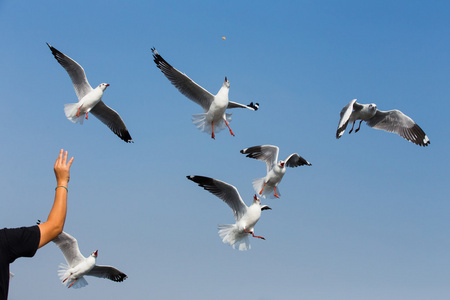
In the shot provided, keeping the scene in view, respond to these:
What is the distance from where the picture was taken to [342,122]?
1175cm

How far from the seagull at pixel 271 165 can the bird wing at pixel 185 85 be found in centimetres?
137

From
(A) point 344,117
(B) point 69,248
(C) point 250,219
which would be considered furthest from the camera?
(B) point 69,248

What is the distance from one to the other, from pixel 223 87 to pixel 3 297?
9.58 m

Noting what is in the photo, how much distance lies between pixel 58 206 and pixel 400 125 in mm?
12285

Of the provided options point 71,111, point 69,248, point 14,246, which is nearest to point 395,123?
point 71,111

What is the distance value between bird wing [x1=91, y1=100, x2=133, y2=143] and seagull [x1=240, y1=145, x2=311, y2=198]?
132 inches

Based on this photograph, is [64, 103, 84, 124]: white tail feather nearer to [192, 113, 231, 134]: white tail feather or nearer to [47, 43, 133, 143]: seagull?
[47, 43, 133, 143]: seagull

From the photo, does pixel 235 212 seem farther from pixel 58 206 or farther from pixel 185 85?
pixel 58 206

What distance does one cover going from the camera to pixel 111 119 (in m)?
13.7

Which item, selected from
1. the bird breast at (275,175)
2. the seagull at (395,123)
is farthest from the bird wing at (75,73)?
the seagull at (395,123)

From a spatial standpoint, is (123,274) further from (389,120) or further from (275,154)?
(389,120)

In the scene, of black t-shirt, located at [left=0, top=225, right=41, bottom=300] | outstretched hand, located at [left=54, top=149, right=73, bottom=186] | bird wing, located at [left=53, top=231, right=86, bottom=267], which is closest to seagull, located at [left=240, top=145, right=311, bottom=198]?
bird wing, located at [left=53, top=231, right=86, bottom=267]

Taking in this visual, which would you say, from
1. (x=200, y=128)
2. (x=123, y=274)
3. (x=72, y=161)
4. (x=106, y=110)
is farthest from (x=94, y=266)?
(x=72, y=161)

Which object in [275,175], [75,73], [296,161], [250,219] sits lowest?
[250,219]
